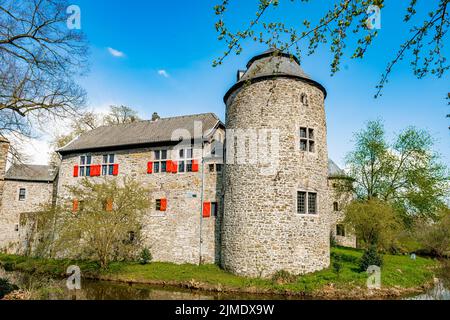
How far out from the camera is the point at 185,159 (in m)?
18.1

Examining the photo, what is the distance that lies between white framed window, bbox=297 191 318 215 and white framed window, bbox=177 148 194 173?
6.44m

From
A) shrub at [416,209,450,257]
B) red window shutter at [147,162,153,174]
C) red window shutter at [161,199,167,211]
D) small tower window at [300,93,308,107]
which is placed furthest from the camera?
shrub at [416,209,450,257]

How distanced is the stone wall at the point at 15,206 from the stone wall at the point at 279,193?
15785 mm

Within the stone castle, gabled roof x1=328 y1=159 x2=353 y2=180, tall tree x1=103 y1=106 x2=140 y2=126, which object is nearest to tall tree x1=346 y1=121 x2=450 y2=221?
gabled roof x1=328 y1=159 x2=353 y2=180

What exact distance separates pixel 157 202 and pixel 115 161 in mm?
4024

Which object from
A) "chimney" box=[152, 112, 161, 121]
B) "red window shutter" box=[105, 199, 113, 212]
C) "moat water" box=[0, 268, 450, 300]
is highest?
"chimney" box=[152, 112, 161, 121]

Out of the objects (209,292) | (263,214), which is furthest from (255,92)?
(209,292)

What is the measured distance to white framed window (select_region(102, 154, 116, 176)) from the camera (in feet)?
65.3

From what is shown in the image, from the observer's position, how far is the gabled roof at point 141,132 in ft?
62.5

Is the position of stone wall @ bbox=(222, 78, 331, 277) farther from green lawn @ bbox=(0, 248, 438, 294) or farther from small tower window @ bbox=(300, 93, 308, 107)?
green lawn @ bbox=(0, 248, 438, 294)

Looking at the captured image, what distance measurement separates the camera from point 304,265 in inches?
527

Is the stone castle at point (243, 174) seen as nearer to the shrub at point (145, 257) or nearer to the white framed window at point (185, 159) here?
the white framed window at point (185, 159)

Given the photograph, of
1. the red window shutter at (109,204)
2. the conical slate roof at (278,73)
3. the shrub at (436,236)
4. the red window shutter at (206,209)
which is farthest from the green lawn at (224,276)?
the shrub at (436,236)
